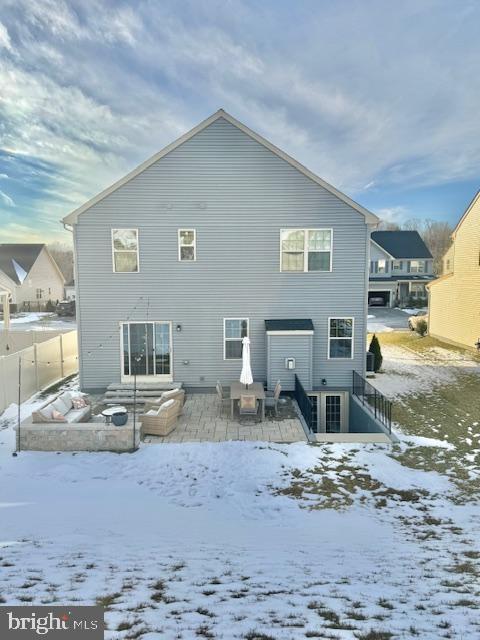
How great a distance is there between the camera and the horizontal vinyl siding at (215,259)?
42.1 ft

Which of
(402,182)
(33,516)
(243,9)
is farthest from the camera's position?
(402,182)

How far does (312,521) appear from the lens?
6469 millimetres

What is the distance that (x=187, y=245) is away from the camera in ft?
43.1

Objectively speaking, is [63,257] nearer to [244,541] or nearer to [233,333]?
[233,333]

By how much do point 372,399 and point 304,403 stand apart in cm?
303

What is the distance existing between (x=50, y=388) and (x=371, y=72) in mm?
28771

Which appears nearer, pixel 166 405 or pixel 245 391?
pixel 166 405

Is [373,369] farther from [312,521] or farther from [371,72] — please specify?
[371,72]

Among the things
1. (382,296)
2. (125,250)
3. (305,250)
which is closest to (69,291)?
(382,296)

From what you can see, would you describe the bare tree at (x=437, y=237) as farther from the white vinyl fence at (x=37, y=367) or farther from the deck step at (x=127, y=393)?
the deck step at (x=127, y=393)

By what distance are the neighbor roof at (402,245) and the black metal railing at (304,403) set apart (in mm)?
39231

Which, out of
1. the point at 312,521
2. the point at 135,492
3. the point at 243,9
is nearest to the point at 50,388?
the point at 135,492

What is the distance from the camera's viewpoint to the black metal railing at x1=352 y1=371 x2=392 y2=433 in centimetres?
1115

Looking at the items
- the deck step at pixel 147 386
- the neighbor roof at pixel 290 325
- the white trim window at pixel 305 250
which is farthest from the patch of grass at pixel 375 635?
the white trim window at pixel 305 250
